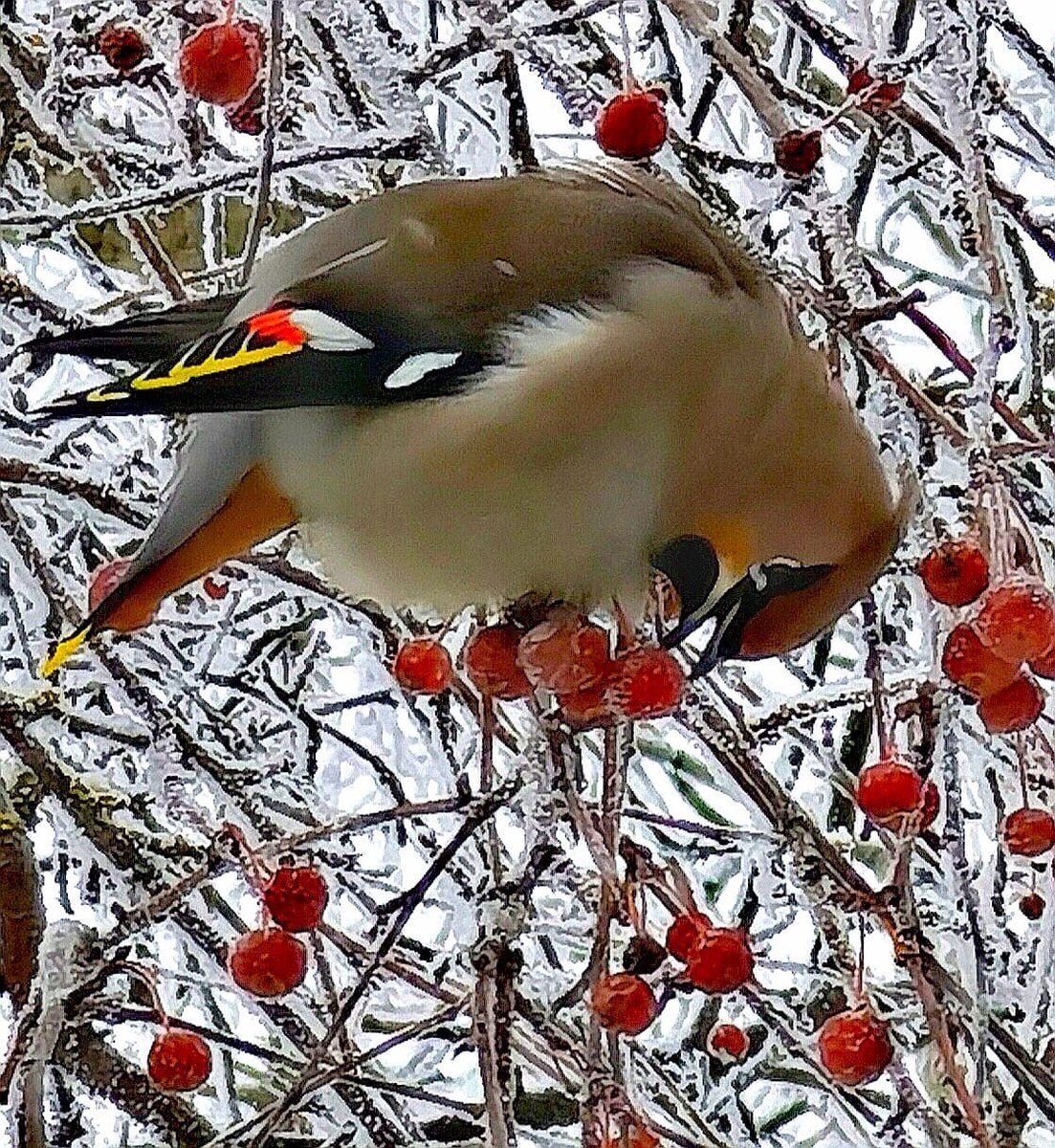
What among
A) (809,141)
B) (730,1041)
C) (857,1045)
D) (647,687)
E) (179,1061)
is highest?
(809,141)

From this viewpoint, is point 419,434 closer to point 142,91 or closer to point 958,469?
point 958,469

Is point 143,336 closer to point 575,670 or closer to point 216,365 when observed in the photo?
point 216,365

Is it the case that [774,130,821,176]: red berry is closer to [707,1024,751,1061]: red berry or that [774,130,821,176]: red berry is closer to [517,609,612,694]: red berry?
[517,609,612,694]: red berry

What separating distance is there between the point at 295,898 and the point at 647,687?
241 mm

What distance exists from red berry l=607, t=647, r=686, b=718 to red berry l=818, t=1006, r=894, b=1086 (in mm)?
224

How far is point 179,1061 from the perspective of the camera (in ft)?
3.98

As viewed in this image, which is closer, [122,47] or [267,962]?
[267,962]

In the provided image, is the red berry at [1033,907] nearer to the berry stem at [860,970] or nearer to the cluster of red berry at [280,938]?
the berry stem at [860,970]

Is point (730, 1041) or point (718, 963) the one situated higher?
point (718, 963)

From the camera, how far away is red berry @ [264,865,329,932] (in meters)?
1.09

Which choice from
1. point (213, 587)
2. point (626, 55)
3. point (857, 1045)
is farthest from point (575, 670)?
point (213, 587)

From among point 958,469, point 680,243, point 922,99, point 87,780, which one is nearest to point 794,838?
point 958,469

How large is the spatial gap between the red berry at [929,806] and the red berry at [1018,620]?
99 millimetres

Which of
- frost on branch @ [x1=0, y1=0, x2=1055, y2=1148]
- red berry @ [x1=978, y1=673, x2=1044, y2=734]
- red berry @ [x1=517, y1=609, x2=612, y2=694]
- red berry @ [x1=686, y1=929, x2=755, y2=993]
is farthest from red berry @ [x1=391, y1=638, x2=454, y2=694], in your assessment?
red berry @ [x1=978, y1=673, x2=1044, y2=734]
